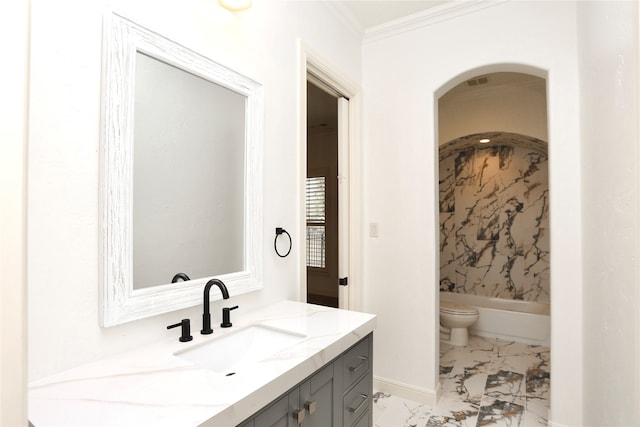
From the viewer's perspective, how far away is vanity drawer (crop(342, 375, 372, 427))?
135cm

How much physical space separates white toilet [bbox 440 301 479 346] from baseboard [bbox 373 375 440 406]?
1.25 metres

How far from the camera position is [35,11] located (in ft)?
3.00

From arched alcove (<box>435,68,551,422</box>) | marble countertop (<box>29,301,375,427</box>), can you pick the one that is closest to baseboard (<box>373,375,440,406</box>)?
marble countertop (<box>29,301,375,427</box>)

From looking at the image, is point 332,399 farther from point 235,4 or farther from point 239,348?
point 235,4

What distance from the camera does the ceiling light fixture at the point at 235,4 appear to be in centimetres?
143

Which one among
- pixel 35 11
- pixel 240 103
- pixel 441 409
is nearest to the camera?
pixel 35 11

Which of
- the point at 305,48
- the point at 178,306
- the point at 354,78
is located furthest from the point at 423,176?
the point at 178,306

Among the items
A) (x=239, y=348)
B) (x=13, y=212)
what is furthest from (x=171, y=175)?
(x=13, y=212)

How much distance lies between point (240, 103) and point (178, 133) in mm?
372

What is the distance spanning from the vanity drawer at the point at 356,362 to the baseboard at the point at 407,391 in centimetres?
119

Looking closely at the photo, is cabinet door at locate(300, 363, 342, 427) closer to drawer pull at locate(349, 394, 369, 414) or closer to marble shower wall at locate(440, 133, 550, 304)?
drawer pull at locate(349, 394, 369, 414)

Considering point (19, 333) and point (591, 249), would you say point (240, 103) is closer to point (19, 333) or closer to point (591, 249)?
point (19, 333)

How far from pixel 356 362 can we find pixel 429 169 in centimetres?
150

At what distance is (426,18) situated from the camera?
7.98ft
